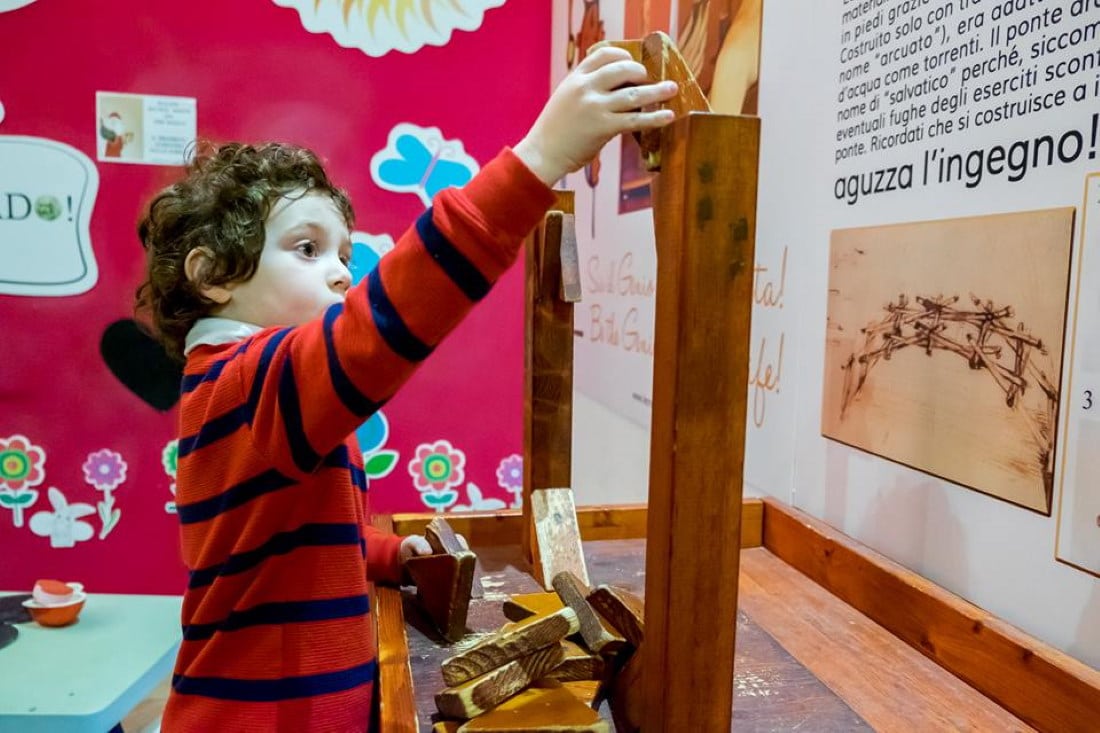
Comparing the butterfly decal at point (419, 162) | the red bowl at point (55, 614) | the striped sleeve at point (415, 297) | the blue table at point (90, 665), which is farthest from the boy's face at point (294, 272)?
the butterfly decal at point (419, 162)

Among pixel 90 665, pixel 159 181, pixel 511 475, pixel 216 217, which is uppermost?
pixel 159 181

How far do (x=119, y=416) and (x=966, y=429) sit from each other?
1.67 metres

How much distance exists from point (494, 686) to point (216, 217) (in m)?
0.43

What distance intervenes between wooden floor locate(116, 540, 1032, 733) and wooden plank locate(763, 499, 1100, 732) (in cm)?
1

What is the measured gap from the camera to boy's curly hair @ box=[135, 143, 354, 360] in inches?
26.4

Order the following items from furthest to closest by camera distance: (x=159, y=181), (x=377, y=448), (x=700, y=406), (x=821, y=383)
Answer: (x=377, y=448), (x=159, y=181), (x=821, y=383), (x=700, y=406)

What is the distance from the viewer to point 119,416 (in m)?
1.80

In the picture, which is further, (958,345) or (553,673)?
(958,345)

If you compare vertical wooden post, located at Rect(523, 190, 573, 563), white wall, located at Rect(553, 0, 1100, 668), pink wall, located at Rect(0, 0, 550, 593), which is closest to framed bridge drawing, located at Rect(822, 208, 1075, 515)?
white wall, located at Rect(553, 0, 1100, 668)

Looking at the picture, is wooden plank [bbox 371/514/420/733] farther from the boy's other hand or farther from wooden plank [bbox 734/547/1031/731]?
wooden plank [bbox 734/547/1031/731]

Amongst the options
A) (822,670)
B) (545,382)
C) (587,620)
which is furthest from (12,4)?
(822,670)

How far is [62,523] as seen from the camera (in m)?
1.83

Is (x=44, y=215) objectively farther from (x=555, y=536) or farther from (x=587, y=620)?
(x=587, y=620)

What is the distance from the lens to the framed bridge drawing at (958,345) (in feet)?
1.98
